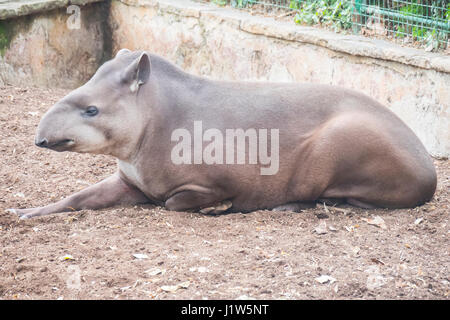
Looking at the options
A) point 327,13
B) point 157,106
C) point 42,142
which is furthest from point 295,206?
point 327,13

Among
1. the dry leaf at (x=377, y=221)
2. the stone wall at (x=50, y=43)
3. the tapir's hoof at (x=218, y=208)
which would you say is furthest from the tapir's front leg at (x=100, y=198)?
the stone wall at (x=50, y=43)

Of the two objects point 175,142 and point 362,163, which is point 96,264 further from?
point 362,163

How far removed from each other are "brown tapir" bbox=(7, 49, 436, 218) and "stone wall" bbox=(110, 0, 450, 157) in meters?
1.54

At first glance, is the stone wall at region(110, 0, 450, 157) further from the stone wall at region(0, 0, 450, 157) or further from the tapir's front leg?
the tapir's front leg

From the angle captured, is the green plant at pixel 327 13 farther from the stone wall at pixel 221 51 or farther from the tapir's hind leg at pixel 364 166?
the tapir's hind leg at pixel 364 166

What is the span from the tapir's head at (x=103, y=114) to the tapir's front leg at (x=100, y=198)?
397 mm

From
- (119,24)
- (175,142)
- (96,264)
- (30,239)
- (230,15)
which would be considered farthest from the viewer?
(119,24)

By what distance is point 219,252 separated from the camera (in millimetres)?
4395

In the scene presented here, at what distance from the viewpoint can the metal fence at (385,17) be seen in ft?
23.1

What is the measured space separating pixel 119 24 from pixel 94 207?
521cm

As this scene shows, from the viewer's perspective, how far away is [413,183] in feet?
17.1

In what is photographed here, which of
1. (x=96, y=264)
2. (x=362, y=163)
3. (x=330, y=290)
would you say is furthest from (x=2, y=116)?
(x=330, y=290)

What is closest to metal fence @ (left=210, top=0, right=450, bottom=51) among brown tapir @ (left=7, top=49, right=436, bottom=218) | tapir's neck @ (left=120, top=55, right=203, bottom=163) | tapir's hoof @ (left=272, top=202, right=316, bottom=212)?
brown tapir @ (left=7, top=49, right=436, bottom=218)

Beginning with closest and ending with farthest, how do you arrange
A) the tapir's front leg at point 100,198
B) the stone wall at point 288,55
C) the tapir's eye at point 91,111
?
the tapir's eye at point 91,111 → the tapir's front leg at point 100,198 → the stone wall at point 288,55
